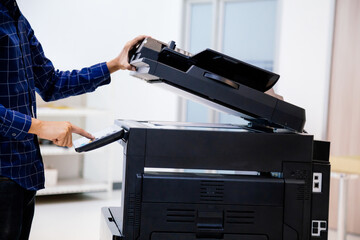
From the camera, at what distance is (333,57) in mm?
4320

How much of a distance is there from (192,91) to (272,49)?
3.58 meters

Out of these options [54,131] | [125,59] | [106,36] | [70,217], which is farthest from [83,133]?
[106,36]

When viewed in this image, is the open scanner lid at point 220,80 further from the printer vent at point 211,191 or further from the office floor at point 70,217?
the office floor at point 70,217

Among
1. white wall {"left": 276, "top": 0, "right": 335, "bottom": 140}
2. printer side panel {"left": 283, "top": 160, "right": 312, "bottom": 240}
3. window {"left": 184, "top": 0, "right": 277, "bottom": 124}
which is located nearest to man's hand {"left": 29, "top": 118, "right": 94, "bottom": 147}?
printer side panel {"left": 283, "top": 160, "right": 312, "bottom": 240}

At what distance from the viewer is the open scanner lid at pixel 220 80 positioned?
4.60ft

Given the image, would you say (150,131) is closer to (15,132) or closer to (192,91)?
(192,91)

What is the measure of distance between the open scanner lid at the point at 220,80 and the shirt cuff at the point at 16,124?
1.16ft

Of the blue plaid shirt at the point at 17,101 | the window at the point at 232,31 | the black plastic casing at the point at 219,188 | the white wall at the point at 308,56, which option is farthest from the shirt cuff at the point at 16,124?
the window at the point at 232,31

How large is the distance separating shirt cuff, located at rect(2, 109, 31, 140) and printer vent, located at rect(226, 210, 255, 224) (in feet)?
1.99

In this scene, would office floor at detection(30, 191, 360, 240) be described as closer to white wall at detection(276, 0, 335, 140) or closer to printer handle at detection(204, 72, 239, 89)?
white wall at detection(276, 0, 335, 140)

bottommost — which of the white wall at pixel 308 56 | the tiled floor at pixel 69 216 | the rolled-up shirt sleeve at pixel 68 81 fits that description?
the tiled floor at pixel 69 216

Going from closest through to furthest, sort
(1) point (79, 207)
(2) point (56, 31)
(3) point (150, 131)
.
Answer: (3) point (150, 131) < (1) point (79, 207) < (2) point (56, 31)

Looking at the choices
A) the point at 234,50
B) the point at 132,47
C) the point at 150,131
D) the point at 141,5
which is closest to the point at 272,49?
the point at 234,50

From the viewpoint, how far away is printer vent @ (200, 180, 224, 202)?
1399 mm
